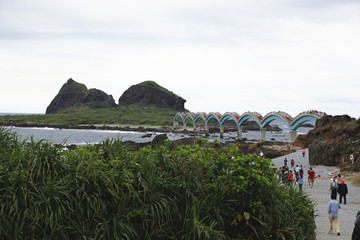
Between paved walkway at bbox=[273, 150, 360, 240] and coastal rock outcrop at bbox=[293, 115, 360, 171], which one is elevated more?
coastal rock outcrop at bbox=[293, 115, 360, 171]

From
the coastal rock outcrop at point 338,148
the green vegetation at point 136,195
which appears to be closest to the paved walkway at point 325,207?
the coastal rock outcrop at point 338,148

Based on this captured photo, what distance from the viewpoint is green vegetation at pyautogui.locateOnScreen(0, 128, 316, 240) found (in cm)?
1049

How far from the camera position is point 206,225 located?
485 inches

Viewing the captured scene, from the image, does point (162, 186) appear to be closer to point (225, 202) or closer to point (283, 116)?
point (225, 202)

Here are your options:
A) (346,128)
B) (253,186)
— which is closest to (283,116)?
(346,128)

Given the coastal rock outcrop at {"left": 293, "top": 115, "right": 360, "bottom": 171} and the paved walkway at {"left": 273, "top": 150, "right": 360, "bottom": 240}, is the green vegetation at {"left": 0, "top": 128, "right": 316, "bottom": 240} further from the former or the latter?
the coastal rock outcrop at {"left": 293, "top": 115, "right": 360, "bottom": 171}

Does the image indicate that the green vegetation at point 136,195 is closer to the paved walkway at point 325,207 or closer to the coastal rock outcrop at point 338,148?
the paved walkway at point 325,207

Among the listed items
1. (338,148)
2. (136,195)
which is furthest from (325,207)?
(338,148)

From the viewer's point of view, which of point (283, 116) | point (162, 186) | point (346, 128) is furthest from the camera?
point (283, 116)

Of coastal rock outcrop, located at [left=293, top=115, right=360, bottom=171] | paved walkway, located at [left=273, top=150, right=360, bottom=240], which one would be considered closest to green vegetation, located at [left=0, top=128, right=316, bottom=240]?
paved walkway, located at [left=273, top=150, right=360, bottom=240]

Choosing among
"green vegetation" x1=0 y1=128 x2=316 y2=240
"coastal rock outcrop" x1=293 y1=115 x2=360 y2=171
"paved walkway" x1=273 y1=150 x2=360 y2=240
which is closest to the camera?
"green vegetation" x1=0 y1=128 x2=316 y2=240

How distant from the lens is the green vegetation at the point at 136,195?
1049cm

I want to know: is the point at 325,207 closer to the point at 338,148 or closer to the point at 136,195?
the point at 136,195

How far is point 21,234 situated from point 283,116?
95.0m
